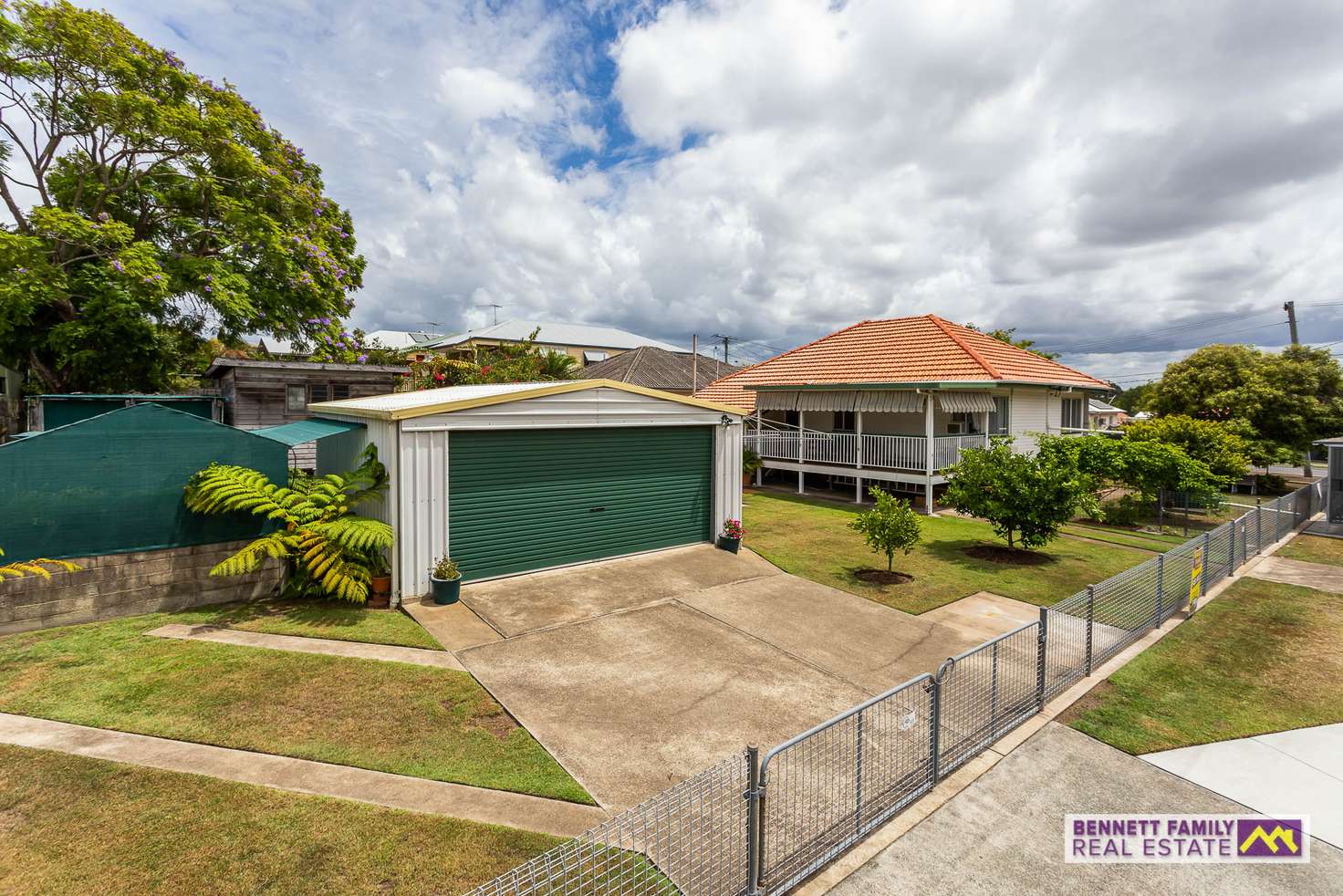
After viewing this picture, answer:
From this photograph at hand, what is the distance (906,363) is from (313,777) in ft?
60.0

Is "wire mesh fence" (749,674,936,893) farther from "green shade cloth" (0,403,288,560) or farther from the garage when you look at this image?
"green shade cloth" (0,403,288,560)

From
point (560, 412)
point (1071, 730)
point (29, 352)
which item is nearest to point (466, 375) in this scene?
point (29, 352)

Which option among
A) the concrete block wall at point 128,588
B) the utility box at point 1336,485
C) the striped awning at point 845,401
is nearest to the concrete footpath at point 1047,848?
the concrete block wall at point 128,588

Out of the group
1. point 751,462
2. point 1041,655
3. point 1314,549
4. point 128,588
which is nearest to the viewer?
point 1041,655

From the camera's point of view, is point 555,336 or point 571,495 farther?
point 555,336

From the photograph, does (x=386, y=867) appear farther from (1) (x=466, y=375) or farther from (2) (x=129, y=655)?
(1) (x=466, y=375)

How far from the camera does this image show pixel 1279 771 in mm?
4957

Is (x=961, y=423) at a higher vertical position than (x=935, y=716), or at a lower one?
higher

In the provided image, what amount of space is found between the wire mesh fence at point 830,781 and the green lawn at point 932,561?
2.43 metres

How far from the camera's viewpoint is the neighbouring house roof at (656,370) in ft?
125

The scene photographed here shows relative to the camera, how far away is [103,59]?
52.7 feet

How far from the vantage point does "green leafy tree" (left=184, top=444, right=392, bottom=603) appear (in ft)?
25.7

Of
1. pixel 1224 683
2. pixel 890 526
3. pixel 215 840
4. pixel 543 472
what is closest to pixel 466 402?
pixel 543 472

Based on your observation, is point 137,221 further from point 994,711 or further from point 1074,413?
point 1074,413
